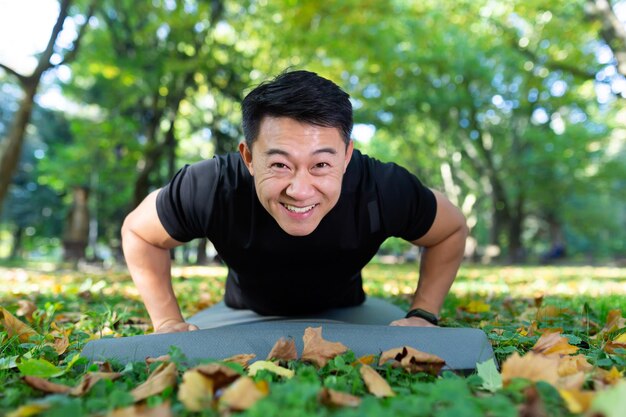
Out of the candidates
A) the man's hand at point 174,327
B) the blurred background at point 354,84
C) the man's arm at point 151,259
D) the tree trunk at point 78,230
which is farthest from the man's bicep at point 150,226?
the tree trunk at point 78,230

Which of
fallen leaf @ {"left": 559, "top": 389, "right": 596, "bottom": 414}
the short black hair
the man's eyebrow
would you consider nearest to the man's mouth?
the man's eyebrow

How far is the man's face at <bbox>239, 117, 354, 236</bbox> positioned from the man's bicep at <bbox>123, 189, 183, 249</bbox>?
0.74 meters

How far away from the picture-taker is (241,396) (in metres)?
1.35

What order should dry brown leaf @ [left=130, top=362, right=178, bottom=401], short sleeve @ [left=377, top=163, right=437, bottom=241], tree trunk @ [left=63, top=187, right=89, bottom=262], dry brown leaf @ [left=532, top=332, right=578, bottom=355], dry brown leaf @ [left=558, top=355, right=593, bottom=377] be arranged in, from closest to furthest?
1. dry brown leaf @ [left=130, top=362, right=178, bottom=401]
2. dry brown leaf @ [left=558, top=355, right=593, bottom=377]
3. dry brown leaf @ [left=532, top=332, right=578, bottom=355]
4. short sleeve @ [left=377, top=163, right=437, bottom=241]
5. tree trunk @ [left=63, top=187, right=89, bottom=262]

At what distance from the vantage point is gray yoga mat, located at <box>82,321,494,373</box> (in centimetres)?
204

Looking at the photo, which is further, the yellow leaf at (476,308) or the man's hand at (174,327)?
the yellow leaf at (476,308)

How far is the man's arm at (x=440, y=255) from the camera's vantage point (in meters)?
3.08

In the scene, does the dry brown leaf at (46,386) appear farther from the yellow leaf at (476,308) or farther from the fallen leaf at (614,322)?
the yellow leaf at (476,308)

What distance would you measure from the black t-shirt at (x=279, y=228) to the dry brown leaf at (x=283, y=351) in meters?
0.79

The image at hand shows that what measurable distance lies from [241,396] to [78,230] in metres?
16.4

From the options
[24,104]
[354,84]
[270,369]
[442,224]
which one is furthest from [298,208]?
[354,84]

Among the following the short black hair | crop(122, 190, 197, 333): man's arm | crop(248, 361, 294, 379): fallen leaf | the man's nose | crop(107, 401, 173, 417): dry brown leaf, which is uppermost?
the short black hair

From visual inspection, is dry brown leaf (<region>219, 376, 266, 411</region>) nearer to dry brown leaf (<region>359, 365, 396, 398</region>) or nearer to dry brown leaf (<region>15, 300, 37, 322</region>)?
dry brown leaf (<region>359, 365, 396, 398</region>)

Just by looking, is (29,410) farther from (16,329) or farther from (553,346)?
(553,346)
